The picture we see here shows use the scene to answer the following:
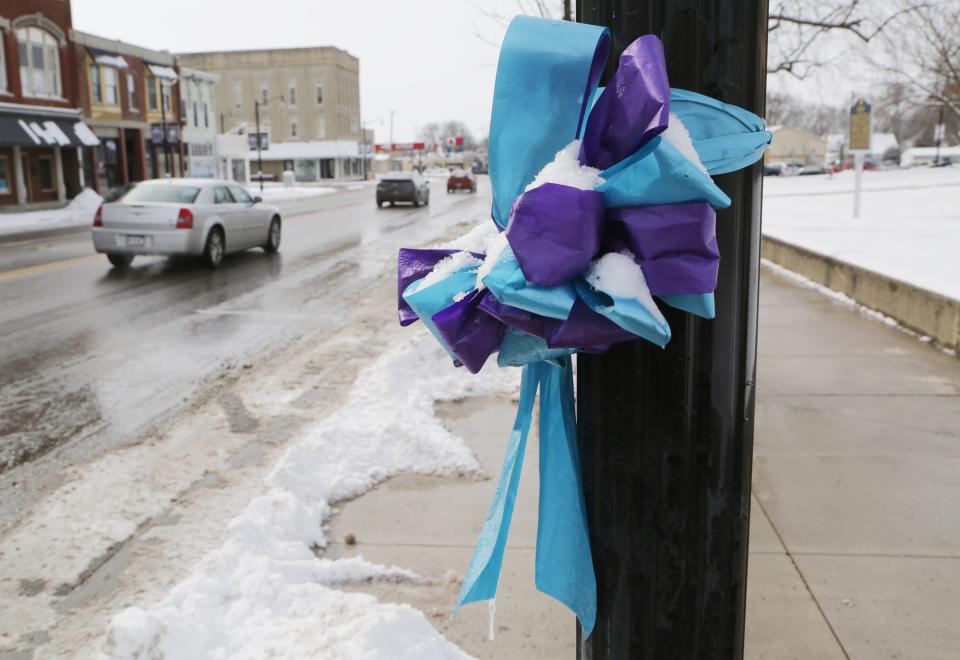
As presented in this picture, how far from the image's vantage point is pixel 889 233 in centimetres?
1316

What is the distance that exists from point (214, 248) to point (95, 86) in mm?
27916

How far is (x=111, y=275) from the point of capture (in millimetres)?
12719

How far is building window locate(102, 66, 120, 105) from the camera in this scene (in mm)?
37344

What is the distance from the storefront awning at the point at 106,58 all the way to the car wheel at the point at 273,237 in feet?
81.4

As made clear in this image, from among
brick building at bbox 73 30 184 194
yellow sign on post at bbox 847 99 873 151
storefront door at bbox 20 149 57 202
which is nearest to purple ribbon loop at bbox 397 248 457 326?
yellow sign on post at bbox 847 99 873 151

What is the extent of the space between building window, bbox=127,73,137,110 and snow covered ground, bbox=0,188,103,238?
8009 millimetres

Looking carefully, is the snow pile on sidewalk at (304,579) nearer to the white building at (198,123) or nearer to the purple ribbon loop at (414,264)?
the purple ribbon loop at (414,264)

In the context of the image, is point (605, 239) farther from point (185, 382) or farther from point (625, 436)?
point (185, 382)

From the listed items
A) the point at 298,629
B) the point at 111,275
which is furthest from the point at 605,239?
the point at 111,275

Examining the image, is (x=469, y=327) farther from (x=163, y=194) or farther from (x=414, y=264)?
(x=163, y=194)

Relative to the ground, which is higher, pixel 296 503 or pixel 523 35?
pixel 523 35

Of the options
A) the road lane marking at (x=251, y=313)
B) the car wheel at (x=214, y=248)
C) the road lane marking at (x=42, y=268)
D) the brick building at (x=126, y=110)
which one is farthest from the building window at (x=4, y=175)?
the road lane marking at (x=251, y=313)

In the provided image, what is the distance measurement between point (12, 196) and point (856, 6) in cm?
2909

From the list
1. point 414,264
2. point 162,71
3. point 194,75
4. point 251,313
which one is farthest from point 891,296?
point 194,75
